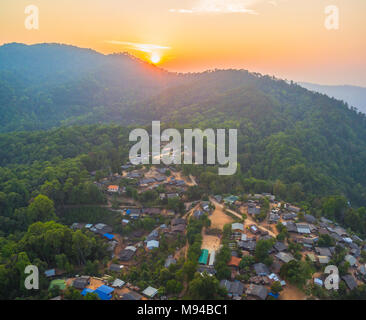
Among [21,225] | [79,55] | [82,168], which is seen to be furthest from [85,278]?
[79,55]

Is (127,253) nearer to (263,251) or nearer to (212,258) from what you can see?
(212,258)

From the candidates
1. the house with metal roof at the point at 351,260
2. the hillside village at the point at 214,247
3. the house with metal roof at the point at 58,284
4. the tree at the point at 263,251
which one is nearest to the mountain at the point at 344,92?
the hillside village at the point at 214,247

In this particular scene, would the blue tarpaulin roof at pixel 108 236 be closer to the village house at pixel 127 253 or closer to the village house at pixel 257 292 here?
the village house at pixel 127 253

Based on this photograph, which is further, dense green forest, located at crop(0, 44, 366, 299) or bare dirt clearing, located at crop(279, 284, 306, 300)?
dense green forest, located at crop(0, 44, 366, 299)

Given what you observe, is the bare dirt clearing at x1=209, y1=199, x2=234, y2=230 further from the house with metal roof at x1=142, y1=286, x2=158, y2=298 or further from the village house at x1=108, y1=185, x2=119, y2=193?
the village house at x1=108, y1=185, x2=119, y2=193

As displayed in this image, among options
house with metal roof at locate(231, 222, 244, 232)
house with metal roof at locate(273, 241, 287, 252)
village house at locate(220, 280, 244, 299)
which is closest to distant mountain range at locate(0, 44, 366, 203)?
house with metal roof at locate(231, 222, 244, 232)

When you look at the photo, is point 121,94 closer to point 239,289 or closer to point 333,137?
point 333,137
